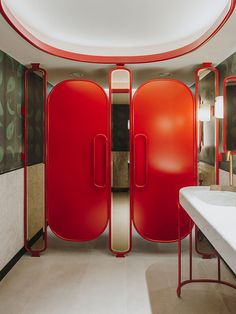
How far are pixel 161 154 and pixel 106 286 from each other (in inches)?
57.1

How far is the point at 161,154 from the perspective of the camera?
3.09 meters

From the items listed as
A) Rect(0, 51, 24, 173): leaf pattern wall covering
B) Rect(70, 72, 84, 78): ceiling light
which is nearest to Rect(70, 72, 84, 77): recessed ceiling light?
Rect(70, 72, 84, 78): ceiling light

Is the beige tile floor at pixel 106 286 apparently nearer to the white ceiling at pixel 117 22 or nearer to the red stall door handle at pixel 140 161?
the red stall door handle at pixel 140 161

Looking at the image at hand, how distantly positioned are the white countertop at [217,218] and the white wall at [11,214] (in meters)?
1.64

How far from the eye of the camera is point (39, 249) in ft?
10.4

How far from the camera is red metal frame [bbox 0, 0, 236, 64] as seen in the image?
6.38 ft

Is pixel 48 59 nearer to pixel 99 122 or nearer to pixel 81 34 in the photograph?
pixel 81 34

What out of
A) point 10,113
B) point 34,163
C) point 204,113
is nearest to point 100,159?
point 34,163

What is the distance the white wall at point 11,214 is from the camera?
2.61 m

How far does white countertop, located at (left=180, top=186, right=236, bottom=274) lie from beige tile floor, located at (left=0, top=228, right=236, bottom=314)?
2.76ft

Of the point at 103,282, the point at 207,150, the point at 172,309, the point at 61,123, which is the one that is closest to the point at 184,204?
the point at 172,309

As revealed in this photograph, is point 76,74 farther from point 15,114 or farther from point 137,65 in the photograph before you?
point 15,114

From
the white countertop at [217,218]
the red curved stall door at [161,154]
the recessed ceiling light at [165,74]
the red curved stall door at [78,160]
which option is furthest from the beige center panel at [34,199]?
the recessed ceiling light at [165,74]

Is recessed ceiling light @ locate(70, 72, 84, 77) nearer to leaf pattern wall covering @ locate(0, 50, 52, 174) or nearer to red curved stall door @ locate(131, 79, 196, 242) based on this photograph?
leaf pattern wall covering @ locate(0, 50, 52, 174)
